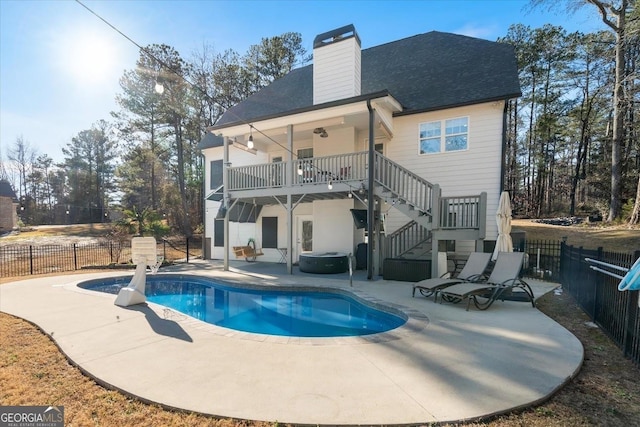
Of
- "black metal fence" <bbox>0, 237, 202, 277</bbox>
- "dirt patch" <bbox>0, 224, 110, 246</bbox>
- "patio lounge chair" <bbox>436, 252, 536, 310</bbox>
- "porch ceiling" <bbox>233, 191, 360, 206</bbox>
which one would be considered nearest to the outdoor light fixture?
"porch ceiling" <bbox>233, 191, 360, 206</bbox>

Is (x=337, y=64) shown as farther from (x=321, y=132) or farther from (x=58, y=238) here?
(x=58, y=238)

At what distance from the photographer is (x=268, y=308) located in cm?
721

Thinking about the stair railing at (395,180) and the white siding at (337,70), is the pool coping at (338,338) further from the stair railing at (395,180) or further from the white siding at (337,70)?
the white siding at (337,70)

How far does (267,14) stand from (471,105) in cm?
741

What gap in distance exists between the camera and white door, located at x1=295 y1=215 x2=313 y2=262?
13203mm

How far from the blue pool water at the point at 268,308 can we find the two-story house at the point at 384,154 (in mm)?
1995

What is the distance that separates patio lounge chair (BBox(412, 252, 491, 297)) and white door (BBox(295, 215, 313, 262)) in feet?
22.1

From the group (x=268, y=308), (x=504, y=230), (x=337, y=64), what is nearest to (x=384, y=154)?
(x=337, y=64)

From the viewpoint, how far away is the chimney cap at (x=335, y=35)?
11383 millimetres

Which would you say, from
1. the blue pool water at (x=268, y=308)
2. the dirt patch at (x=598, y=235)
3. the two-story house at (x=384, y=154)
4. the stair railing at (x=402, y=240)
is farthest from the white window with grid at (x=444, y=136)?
the blue pool water at (x=268, y=308)

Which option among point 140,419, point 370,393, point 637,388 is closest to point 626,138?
point 637,388

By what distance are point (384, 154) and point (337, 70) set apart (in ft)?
12.7

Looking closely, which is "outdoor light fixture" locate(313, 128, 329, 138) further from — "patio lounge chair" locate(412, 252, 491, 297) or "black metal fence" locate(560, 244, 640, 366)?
"black metal fence" locate(560, 244, 640, 366)

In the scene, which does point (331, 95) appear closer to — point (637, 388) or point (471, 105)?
point (471, 105)
